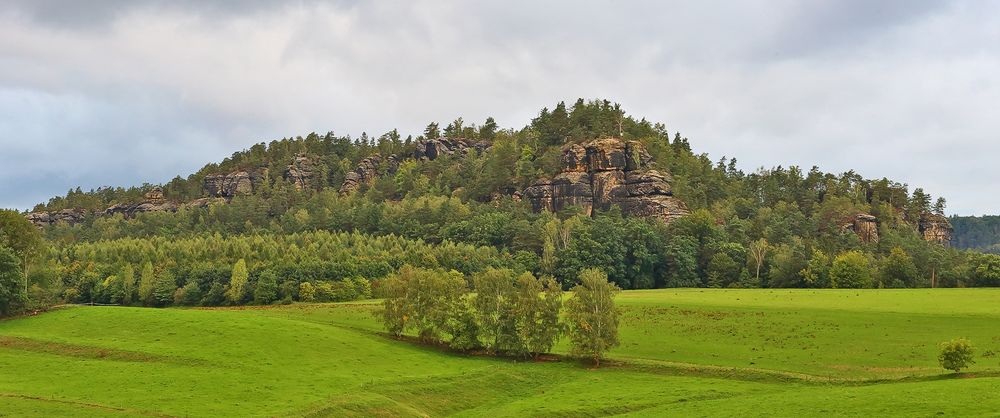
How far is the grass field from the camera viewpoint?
44.8 metres

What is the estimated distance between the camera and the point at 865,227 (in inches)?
7101

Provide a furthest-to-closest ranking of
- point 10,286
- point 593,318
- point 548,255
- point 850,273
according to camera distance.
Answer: point 548,255 < point 850,273 < point 10,286 < point 593,318

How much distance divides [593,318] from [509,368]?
9.63 meters

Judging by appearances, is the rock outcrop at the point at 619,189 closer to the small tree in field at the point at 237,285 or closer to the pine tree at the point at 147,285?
the small tree in field at the point at 237,285

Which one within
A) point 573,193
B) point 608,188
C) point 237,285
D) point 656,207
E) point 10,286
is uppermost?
point 608,188

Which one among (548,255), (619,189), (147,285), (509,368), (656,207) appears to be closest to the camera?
(509,368)

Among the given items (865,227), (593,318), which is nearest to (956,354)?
(593,318)

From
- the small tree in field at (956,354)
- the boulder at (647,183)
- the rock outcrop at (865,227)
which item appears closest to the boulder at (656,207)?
the boulder at (647,183)

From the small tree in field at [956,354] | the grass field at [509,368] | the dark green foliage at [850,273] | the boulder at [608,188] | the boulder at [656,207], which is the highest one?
the boulder at [608,188]

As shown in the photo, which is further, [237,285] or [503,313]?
[237,285]

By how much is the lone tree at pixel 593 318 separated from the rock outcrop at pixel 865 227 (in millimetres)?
135690

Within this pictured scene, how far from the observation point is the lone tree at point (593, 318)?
66.4 m

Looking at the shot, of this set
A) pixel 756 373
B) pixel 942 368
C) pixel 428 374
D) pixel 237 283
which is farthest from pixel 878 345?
pixel 237 283

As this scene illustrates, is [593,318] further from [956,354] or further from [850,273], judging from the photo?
[850,273]
